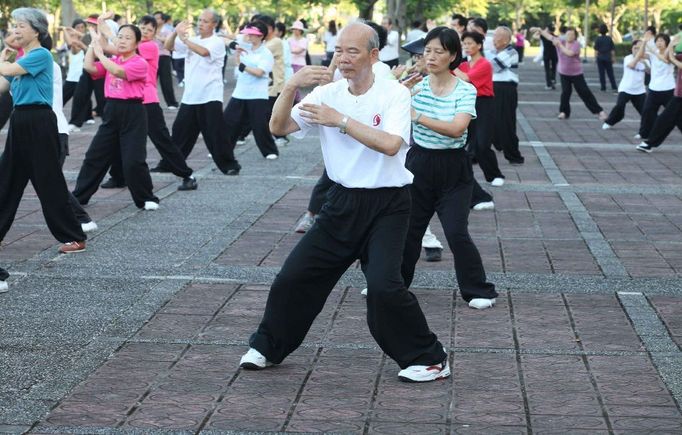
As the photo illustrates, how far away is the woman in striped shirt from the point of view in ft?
24.7

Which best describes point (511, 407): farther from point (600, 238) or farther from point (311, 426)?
point (600, 238)

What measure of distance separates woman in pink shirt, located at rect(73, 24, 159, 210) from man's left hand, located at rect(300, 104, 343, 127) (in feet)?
18.8

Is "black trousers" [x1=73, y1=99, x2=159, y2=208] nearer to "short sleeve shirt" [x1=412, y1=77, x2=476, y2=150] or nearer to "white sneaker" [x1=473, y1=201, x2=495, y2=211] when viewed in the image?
"white sneaker" [x1=473, y1=201, x2=495, y2=211]

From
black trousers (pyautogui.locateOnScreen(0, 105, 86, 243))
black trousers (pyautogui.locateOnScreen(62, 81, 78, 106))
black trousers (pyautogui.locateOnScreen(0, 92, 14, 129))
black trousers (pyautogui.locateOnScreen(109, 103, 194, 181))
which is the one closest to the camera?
black trousers (pyautogui.locateOnScreen(0, 105, 86, 243))

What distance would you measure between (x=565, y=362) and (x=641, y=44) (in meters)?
13.9

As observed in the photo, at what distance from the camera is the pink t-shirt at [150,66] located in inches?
510

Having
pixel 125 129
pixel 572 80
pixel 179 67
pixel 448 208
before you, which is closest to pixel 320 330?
pixel 448 208

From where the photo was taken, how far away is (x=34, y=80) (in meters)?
8.75

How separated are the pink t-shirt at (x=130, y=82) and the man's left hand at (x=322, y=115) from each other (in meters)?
5.81

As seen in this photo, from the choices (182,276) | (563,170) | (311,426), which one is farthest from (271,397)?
(563,170)

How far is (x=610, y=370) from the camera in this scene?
614 cm

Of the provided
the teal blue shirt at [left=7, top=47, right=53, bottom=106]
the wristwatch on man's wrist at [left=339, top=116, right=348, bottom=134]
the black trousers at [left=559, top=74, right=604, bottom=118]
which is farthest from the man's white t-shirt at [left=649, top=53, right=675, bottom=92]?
the wristwatch on man's wrist at [left=339, top=116, right=348, bottom=134]

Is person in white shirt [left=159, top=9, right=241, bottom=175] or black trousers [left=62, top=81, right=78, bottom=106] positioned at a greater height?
person in white shirt [left=159, top=9, right=241, bottom=175]

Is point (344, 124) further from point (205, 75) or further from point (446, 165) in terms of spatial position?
point (205, 75)
